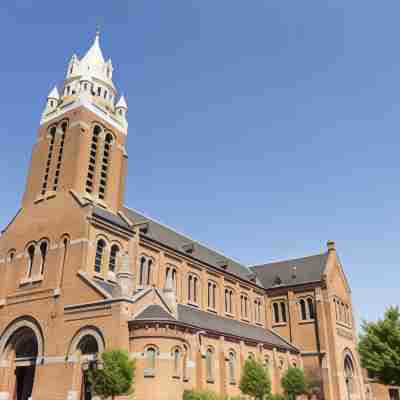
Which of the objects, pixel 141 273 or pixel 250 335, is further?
pixel 250 335

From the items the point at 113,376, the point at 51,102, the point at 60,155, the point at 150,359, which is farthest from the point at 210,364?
the point at 51,102

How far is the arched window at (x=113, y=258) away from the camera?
34162mm

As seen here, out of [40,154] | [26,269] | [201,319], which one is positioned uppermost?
[40,154]

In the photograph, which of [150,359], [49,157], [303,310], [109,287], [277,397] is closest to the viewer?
[150,359]

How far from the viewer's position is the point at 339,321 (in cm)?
5216

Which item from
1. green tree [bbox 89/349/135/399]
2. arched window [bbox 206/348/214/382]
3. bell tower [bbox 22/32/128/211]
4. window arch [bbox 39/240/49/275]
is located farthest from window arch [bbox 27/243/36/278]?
arched window [bbox 206/348/214/382]

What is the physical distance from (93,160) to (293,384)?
27.7 meters

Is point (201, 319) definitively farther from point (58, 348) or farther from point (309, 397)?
point (309, 397)

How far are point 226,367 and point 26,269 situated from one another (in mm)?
18107

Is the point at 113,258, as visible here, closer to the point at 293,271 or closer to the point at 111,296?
the point at 111,296

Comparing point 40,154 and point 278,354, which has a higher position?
point 40,154

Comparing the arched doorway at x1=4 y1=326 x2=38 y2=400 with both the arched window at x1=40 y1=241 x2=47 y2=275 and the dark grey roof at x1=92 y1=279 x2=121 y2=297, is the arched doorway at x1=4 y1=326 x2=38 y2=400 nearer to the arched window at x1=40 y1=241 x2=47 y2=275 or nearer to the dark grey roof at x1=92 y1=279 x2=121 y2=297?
the arched window at x1=40 y1=241 x2=47 y2=275

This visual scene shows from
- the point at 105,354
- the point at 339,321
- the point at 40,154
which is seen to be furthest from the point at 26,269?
the point at 339,321

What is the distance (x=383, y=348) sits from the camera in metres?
34.6
